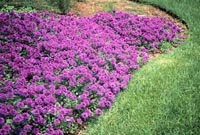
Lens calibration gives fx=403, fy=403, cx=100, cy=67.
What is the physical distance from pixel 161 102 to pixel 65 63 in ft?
5.23

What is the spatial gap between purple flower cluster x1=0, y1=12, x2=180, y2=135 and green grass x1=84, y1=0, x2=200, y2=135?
197 mm

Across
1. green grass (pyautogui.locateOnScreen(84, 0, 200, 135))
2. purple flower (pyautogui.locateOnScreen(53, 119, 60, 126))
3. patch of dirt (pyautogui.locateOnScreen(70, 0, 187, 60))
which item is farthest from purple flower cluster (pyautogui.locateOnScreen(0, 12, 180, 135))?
patch of dirt (pyautogui.locateOnScreen(70, 0, 187, 60))

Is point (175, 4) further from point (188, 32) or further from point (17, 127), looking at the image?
point (17, 127)

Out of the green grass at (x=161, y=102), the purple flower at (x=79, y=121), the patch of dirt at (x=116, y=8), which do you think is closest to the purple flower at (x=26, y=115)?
the purple flower at (x=79, y=121)

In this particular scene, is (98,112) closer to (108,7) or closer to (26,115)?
(26,115)

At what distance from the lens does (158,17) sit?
916 centimetres

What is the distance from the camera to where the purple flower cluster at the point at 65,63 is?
493 cm

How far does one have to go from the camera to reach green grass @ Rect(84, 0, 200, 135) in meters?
4.91

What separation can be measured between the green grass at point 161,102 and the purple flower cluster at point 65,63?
197mm

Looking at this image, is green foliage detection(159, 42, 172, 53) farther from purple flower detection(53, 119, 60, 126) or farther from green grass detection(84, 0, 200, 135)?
purple flower detection(53, 119, 60, 126)

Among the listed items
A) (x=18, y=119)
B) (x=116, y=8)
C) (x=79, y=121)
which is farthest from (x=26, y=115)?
(x=116, y=8)

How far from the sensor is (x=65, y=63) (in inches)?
240

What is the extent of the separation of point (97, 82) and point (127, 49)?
1.39 m

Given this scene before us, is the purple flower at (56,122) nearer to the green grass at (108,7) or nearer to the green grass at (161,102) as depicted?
the green grass at (161,102)
